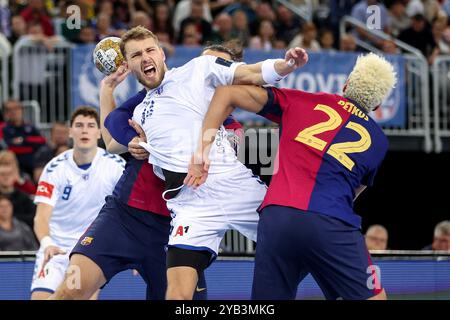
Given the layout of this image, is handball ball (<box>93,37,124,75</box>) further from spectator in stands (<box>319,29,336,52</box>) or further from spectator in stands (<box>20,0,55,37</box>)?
spectator in stands (<box>319,29,336,52</box>)

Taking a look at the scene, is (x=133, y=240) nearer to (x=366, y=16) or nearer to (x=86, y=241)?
(x=86, y=241)

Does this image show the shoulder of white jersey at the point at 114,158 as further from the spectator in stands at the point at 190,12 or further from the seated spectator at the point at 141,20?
the spectator in stands at the point at 190,12

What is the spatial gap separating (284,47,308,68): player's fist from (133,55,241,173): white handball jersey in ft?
1.43

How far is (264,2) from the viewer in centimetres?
1827

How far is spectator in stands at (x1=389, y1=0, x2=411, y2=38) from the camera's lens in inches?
715

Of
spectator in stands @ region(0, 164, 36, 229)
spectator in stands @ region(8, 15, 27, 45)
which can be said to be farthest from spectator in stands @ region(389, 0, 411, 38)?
spectator in stands @ region(0, 164, 36, 229)

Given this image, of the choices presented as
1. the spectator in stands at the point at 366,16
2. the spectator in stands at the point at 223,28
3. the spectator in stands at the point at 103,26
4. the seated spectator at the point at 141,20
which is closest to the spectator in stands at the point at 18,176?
the spectator in stands at the point at 103,26

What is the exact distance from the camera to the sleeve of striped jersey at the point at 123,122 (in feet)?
27.7

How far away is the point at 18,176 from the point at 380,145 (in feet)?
24.4

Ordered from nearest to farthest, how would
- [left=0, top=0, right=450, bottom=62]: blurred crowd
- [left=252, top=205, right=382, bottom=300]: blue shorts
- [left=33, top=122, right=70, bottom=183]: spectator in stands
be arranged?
→ [left=252, top=205, right=382, bottom=300]: blue shorts, [left=33, top=122, right=70, bottom=183]: spectator in stands, [left=0, top=0, right=450, bottom=62]: blurred crowd

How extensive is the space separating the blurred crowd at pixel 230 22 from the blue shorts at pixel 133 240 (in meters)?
5.67

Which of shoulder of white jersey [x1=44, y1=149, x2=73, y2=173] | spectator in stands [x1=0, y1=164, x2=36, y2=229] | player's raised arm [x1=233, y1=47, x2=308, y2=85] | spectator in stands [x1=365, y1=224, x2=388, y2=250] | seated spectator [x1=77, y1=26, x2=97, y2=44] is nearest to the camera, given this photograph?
player's raised arm [x1=233, y1=47, x2=308, y2=85]

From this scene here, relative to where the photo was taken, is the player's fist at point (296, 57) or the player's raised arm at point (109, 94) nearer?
the player's fist at point (296, 57)

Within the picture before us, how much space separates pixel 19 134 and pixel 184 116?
686 cm
